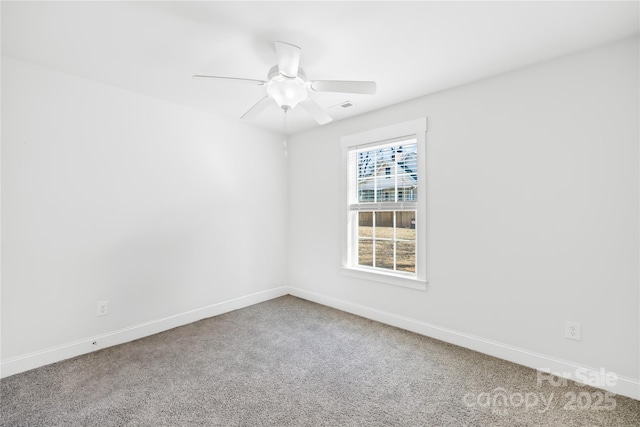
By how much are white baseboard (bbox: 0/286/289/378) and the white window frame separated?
1430mm

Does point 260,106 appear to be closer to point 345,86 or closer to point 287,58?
point 287,58

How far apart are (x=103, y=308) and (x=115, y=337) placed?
296 mm

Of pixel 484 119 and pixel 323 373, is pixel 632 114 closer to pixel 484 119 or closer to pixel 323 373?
pixel 484 119

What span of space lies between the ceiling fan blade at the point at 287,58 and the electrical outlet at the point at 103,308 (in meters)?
2.54

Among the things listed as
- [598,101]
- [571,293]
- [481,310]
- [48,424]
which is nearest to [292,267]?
[481,310]

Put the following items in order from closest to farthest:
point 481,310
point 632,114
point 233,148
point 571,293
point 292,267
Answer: point 632,114 → point 571,293 → point 481,310 → point 233,148 → point 292,267

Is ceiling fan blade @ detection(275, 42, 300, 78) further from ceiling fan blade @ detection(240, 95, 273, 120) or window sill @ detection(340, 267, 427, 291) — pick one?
window sill @ detection(340, 267, 427, 291)

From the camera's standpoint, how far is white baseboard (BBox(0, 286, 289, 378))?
6.97ft

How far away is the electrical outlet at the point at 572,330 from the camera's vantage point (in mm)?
2023

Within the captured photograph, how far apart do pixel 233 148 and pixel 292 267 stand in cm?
187

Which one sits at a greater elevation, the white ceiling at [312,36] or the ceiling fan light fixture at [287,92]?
the white ceiling at [312,36]

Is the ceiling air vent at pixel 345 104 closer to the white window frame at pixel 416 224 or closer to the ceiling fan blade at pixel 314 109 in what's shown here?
the white window frame at pixel 416 224

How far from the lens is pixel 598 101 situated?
198 cm

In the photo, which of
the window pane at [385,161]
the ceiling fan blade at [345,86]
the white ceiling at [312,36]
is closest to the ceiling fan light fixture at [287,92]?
the ceiling fan blade at [345,86]
